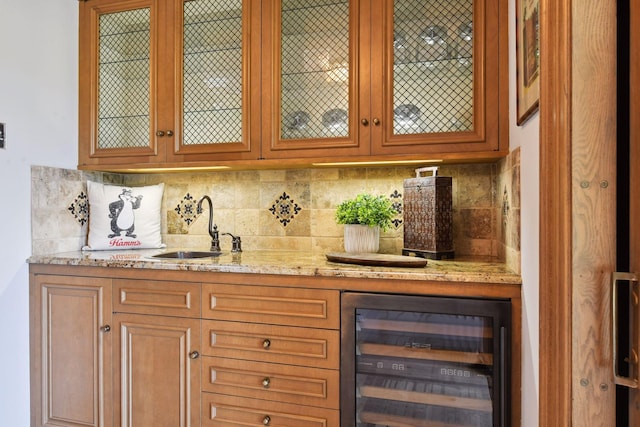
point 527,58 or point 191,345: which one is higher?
point 527,58

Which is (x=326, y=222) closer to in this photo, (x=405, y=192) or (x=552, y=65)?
(x=405, y=192)

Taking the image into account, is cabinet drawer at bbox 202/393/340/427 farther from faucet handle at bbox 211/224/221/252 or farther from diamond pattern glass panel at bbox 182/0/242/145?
diamond pattern glass panel at bbox 182/0/242/145

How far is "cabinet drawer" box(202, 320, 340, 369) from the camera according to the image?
4.97 feet

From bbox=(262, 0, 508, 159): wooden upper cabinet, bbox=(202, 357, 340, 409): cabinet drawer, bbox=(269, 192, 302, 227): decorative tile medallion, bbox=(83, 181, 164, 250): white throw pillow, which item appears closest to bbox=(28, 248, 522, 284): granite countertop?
bbox=(83, 181, 164, 250): white throw pillow

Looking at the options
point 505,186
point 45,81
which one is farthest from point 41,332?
point 505,186

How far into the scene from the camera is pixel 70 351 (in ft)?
6.03

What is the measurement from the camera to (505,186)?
1.66m

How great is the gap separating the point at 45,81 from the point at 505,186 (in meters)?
2.30

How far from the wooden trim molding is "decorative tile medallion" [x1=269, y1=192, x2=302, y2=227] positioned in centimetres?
145

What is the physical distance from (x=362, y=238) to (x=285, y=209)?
21.6 inches

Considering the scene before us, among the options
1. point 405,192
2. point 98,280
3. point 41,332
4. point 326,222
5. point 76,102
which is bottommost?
point 41,332

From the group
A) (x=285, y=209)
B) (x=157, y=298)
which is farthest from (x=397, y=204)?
(x=157, y=298)

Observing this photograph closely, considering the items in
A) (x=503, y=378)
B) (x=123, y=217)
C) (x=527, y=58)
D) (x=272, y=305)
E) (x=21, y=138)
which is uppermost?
(x=527, y=58)

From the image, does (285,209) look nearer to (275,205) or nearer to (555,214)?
(275,205)
